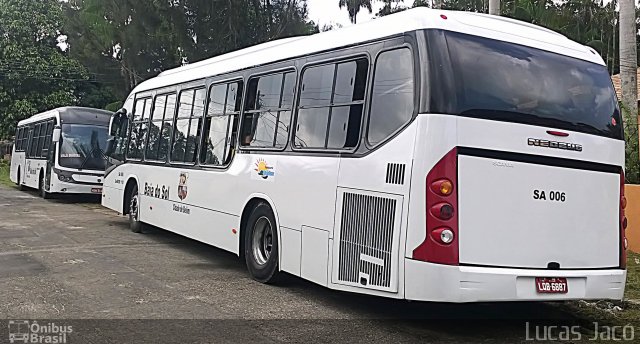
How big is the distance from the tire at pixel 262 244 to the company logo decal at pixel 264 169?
1.23 ft

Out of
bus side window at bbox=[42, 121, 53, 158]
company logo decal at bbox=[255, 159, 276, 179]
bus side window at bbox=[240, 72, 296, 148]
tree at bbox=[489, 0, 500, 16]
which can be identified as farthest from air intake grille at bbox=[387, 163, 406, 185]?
bus side window at bbox=[42, 121, 53, 158]

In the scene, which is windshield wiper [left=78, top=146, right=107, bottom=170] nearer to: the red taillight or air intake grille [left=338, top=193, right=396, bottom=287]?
air intake grille [left=338, top=193, right=396, bottom=287]

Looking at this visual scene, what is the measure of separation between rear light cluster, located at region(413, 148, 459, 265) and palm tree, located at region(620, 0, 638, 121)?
29.9ft

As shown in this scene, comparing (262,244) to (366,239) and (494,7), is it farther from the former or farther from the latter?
(494,7)

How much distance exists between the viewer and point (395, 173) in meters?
6.21

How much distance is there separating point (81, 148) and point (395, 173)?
54.3 ft

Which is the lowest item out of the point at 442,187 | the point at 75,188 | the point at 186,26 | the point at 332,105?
the point at 75,188

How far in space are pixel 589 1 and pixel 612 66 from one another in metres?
2.82

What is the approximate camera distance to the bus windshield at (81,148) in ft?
67.8

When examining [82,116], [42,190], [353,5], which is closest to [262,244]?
[82,116]

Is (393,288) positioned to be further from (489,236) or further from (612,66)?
(612,66)

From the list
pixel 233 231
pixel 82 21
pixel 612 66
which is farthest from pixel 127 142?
pixel 612 66

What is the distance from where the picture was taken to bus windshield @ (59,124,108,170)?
20.7m

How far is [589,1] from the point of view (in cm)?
2786
